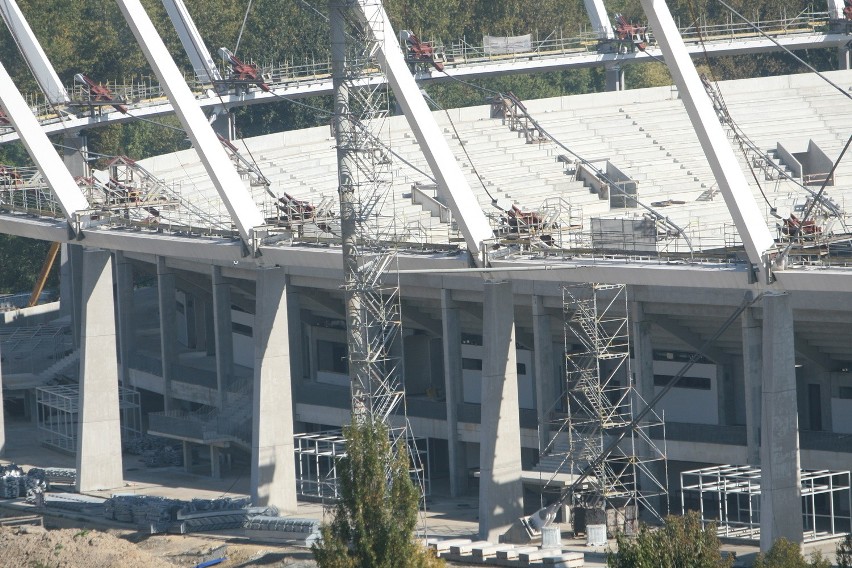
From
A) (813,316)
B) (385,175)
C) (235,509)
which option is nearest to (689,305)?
(813,316)

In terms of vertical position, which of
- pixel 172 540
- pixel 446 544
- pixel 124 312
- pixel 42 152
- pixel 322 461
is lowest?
pixel 446 544

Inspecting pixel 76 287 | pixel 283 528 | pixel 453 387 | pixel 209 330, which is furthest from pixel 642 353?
pixel 76 287

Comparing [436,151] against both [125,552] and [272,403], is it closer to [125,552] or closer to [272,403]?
[272,403]

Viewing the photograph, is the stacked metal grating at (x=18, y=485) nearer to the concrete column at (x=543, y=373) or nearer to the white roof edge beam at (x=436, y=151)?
the concrete column at (x=543, y=373)

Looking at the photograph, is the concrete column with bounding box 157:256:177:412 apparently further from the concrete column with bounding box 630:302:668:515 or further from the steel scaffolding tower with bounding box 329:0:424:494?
the concrete column with bounding box 630:302:668:515

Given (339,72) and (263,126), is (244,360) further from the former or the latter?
(263,126)

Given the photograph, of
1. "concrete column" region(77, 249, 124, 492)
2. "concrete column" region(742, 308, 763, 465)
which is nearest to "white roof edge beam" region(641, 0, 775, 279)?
"concrete column" region(742, 308, 763, 465)

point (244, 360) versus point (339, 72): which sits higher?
point (339, 72)

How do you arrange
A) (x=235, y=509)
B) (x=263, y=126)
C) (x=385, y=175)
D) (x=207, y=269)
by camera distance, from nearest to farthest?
(x=235, y=509) → (x=207, y=269) → (x=385, y=175) → (x=263, y=126)
